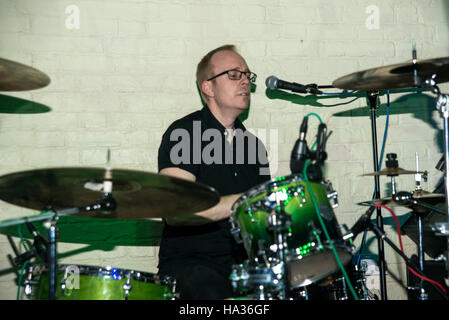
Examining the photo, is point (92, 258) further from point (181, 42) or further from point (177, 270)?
point (181, 42)

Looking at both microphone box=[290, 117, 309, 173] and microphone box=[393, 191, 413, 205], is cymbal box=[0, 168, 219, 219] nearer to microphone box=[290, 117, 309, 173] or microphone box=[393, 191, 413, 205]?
microphone box=[290, 117, 309, 173]

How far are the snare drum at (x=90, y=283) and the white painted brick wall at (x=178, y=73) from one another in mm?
791

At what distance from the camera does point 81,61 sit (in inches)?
107

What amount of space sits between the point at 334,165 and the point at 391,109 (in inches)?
18.8

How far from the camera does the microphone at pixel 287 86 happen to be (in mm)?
2529

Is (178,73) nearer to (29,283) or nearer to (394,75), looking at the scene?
(394,75)

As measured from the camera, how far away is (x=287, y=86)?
2566 millimetres

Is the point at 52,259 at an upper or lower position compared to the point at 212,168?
lower

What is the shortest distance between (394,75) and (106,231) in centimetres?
160

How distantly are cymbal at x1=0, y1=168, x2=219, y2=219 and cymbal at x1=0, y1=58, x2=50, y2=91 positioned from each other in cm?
49

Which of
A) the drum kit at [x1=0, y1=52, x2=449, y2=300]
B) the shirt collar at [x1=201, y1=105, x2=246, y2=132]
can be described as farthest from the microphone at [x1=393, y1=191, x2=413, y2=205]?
the shirt collar at [x1=201, y1=105, x2=246, y2=132]

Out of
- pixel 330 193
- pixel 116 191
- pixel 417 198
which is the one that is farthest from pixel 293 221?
pixel 417 198

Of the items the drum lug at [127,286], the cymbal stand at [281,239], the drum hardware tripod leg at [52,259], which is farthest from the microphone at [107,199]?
the cymbal stand at [281,239]

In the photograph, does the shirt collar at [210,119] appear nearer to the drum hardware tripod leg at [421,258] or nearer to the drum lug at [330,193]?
the drum lug at [330,193]
